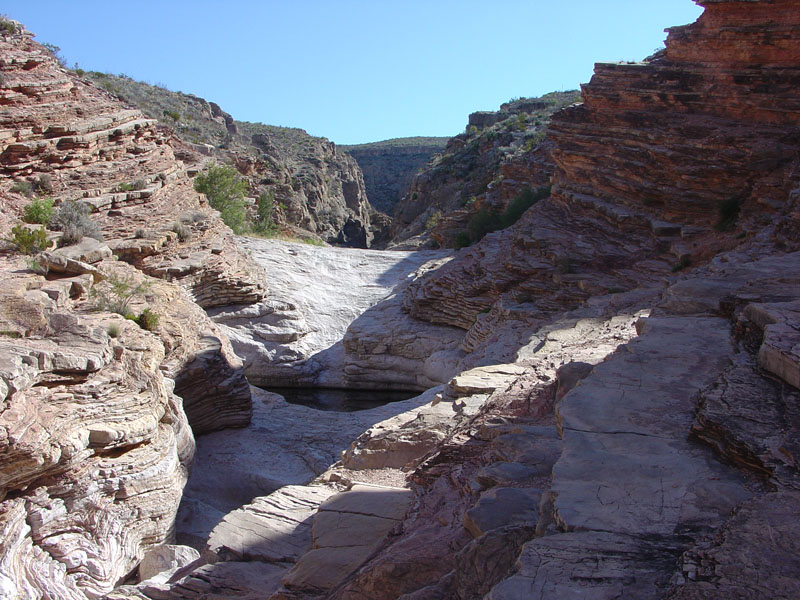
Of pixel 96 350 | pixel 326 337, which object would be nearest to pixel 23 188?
pixel 326 337

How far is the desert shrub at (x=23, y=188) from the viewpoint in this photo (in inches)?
589

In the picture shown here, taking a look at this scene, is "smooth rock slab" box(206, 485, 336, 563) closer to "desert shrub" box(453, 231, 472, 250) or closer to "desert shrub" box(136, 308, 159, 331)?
"desert shrub" box(136, 308, 159, 331)

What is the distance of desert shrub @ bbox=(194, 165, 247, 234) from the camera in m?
23.1

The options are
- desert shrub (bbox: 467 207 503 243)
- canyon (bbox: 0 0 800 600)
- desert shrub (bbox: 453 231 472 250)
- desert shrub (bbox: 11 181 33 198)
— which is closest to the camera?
canyon (bbox: 0 0 800 600)

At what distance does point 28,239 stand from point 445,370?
838 centimetres

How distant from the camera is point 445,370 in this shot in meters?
15.6

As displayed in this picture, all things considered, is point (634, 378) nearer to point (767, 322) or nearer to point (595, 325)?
point (767, 322)

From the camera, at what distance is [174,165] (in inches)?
778

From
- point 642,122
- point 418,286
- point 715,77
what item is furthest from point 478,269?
point 715,77

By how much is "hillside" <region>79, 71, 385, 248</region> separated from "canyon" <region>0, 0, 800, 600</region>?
7714 millimetres

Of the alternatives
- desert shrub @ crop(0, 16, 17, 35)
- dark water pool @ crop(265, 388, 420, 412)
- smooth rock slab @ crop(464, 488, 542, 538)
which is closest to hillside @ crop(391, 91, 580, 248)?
dark water pool @ crop(265, 388, 420, 412)

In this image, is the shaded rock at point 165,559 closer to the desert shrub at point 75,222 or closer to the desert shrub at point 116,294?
the desert shrub at point 116,294

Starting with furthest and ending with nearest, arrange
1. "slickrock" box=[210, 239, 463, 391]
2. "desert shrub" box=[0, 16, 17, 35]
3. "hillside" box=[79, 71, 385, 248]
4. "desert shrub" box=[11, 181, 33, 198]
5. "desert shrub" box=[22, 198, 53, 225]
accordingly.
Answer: "hillside" box=[79, 71, 385, 248] → "desert shrub" box=[0, 16, 17, 35] → "slickrock" box=[210, 239, 463, 391] → "desert shrub" box=[11, 181, 33, 198] → "desert shrub" box=[22, 198, 53, 225]

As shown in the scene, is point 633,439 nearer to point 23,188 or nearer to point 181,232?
point 181,232
